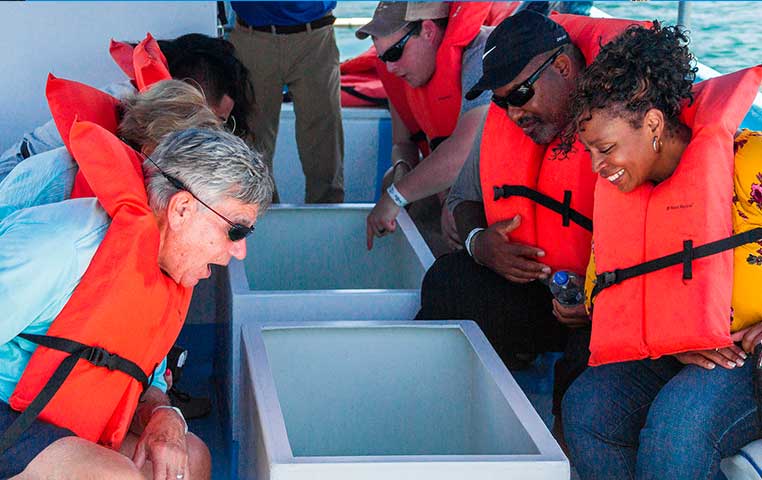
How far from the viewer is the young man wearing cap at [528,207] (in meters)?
2.71

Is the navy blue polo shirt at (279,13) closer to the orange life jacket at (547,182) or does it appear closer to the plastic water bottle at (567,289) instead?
the orange life jacket at (547,182)

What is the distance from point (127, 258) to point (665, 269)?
3.69 feet

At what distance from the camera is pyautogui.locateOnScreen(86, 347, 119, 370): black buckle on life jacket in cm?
205

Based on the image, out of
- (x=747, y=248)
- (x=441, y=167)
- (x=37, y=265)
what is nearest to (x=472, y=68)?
(x=441, y=167)

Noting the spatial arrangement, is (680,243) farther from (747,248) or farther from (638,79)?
(638,79)

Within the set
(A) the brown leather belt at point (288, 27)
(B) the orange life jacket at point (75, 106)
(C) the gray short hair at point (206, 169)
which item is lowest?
(A) the brown leather belt at point (288, 27)

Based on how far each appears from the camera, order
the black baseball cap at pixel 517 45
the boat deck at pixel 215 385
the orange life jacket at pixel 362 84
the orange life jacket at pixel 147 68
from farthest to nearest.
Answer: the orange life jacket at pixel 362 84 → the boat deck at pixel 215 385 → the orange life jacket at pixel 147 68 → the black baseball cap at pixel 517 45

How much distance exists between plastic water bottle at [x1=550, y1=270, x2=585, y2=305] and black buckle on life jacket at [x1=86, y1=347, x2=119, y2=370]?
116 centimetres

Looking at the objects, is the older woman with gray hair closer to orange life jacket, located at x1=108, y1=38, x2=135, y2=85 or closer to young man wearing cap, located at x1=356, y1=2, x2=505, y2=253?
orange life jacket, located at x1=108, y1=38, x2=135, y2=85

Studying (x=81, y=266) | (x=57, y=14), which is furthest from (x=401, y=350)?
(x=57, y=14)

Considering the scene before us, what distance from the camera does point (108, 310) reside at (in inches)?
81.2

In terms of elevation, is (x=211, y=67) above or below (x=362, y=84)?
above

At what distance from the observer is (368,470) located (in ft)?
6.32

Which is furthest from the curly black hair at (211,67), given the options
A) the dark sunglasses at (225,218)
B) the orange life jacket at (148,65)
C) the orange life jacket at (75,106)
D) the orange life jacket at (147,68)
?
the dark sunglasses at (225,218)
